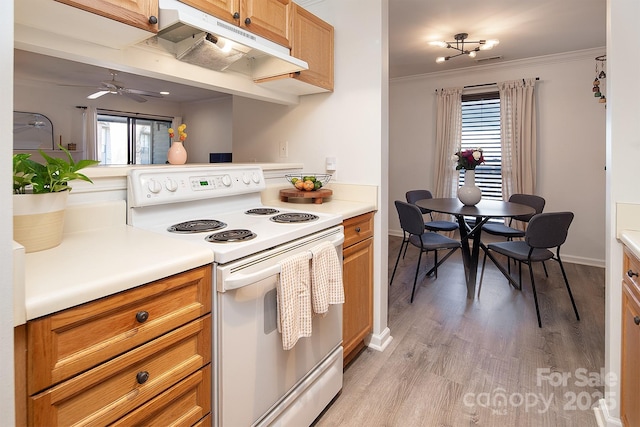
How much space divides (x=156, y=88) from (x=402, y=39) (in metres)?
4.31

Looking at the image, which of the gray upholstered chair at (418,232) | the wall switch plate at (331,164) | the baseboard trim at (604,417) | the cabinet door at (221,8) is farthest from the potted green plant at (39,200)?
the gray upholstered chair at (418,232)

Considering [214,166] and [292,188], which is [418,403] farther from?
[214,166]

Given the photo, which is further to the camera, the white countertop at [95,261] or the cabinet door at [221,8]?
the cabinet door at [221,8]

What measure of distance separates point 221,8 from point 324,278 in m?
1.25

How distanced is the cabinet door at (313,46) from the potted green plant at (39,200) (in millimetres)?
1308

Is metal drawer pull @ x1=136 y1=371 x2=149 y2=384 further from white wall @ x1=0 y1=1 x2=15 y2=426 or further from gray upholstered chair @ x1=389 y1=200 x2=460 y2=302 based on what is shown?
gray upholstered chair @ x1=389 y1=200 x2=460 y2=302

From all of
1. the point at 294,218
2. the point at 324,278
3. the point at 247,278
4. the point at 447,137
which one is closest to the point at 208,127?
the point at 447,137

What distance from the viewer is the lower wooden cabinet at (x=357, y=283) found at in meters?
1.90

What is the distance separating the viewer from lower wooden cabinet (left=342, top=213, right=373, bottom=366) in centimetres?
190

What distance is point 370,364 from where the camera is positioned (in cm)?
205

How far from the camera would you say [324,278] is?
1.47 metres

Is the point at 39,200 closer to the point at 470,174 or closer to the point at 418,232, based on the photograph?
the point at 418,232

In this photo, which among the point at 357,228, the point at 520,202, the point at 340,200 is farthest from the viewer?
the point at 520,202

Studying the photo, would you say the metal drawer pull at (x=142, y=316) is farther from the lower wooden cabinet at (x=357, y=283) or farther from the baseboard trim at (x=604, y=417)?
the baseboard trim at (x=604, y=417)
